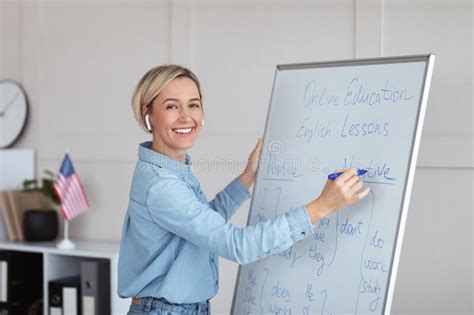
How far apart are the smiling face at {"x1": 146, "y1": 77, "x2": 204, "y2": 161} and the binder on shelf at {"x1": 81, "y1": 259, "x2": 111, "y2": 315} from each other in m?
1.31

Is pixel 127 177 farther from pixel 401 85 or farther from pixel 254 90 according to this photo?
pixel 401 85

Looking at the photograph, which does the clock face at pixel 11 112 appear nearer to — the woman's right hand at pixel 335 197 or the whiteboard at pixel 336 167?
the whiteboard at pixel 336 167

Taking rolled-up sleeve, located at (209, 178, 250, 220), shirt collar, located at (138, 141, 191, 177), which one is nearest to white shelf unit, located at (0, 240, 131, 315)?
rolled-up sleeve, located at (209, 178, 250, 220)

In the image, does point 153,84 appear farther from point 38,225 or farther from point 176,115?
point 38,225

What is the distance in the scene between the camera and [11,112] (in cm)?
382

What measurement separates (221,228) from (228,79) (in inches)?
54.1

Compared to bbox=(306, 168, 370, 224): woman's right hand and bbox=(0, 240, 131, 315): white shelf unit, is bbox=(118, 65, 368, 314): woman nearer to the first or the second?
bbox=(306, 168, 370, 224): woman's right hand

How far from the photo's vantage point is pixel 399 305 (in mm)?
2814

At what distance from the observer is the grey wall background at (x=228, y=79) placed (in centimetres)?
268

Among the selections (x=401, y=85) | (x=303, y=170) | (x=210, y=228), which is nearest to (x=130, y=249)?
(x=210, y=228)

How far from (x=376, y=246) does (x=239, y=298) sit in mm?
546

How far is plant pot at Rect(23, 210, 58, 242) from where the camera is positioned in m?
3.60

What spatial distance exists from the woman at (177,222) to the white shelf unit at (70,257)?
1.10 meters

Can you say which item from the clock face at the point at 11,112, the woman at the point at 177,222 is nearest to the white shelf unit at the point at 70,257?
the clock face at the point at 11,112
